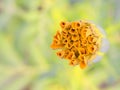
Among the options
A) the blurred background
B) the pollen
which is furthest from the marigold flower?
the blurred background

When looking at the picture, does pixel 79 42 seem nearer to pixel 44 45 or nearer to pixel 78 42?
pixel 78 42

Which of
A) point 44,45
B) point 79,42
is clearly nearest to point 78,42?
point 79,42

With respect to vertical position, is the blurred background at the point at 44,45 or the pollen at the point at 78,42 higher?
the blurred background at the point at 44,45

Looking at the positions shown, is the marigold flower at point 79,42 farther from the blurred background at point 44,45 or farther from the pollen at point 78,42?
the blurred background at point 44,45

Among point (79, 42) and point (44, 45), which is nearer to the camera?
point (79, 42)

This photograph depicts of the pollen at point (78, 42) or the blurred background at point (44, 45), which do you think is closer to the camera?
the pollen at point (78, 42)

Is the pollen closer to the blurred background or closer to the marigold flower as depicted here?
the marigold flower

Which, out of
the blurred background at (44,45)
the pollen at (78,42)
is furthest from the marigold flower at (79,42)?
the blurred background at (44,45)
